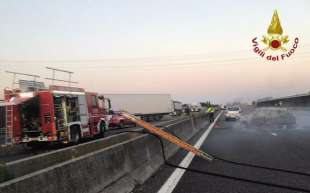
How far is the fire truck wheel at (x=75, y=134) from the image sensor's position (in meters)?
19.7

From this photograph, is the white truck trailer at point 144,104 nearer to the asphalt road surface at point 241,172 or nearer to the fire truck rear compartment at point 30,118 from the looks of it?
the fire truck rear compartment at point 30,118

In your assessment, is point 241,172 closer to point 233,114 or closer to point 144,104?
point 233,114

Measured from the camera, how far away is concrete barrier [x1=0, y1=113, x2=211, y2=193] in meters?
4.47

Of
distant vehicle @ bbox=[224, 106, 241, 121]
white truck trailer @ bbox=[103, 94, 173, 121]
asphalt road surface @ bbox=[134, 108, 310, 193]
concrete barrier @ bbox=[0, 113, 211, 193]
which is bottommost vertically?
asphalt road surface @ bbox=[134, 108, 310, 193]

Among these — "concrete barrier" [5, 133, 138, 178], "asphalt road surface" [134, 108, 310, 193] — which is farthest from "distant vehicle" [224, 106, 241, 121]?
"concrete barrier" [5, 133, 138, 178]

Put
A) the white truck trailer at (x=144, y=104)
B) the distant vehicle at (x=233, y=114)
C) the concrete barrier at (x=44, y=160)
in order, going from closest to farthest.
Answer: the concrete barrier at (x=44, y=160) < the distant vehicle at (x=233, y=114) < the white truck trailer at (x=144, y=104)

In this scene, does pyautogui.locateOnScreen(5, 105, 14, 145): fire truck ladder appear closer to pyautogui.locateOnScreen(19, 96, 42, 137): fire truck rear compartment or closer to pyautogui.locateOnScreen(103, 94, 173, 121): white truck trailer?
pyautogui.locateOnScreen(19, 96, 42, 137): fire truck rear compartment

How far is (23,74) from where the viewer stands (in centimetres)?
1880

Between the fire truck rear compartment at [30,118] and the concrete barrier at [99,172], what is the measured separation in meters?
9.78

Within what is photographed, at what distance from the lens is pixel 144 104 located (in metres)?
58.1

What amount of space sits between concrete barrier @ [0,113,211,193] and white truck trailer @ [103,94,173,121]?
4173cm

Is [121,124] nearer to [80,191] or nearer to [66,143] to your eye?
[66,143]

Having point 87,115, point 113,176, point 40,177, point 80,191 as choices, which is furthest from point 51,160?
point 87,115

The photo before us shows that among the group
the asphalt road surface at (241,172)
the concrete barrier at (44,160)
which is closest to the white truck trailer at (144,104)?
the asphalt road surface at (241,172)
